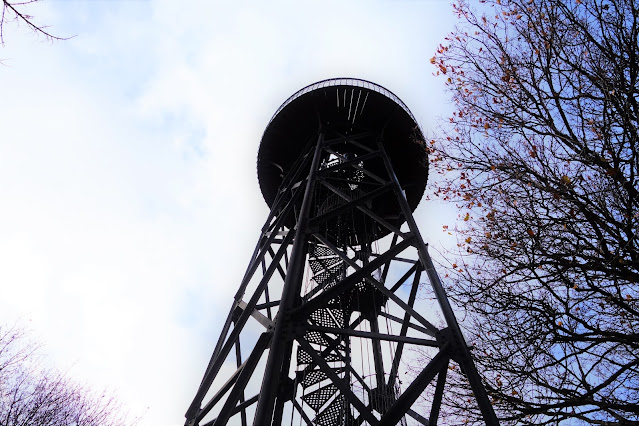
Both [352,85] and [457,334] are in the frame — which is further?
[352,85]

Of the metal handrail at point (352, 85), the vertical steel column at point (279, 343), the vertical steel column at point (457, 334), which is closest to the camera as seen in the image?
the vertical steel column at point (279, 343)

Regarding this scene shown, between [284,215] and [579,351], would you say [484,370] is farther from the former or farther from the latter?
[284,215]

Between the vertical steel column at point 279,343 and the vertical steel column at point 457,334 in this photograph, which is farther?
the vertical steel column at point 457,334

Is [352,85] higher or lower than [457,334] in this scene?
higher

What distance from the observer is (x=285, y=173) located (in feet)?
42.3

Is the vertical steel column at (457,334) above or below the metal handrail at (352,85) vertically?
below

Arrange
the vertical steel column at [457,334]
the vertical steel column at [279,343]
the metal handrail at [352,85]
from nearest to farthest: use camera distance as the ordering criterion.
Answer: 1. the vertical steel column at [279,343]
2. the vertical steel column at [457,334]
3. the metal handrail at [352,85]

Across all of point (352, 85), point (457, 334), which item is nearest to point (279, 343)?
point (457, 334)

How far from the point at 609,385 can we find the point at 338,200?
6.32 m

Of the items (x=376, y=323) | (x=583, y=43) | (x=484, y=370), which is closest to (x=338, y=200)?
(x=376, y=323)

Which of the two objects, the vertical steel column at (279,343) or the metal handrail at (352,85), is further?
the metal handrail at (352,85)

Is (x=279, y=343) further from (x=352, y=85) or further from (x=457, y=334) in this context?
(x=352, y=85)

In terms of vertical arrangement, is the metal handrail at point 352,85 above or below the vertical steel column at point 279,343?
above

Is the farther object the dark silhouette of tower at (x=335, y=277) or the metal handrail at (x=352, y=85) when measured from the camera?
the metal handrail at (x=352, y=85)
